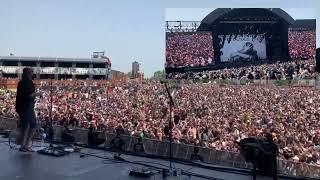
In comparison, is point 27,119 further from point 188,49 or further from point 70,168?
point 188,49

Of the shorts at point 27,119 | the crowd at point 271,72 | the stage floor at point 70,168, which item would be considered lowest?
the stage floor at point 70,168

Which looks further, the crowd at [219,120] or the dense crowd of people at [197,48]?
the dense crowd of people at [197,48]

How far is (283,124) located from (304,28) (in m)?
26.7

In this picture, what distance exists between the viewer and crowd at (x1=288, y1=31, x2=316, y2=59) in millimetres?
36406

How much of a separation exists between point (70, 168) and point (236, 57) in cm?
3216

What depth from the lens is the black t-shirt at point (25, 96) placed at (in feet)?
17.1

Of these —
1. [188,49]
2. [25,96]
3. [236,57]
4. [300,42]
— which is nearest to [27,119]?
[25,96]

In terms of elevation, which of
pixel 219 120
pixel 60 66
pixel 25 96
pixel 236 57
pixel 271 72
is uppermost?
pixel 60 66

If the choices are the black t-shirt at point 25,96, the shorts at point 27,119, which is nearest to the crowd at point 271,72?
the shorts at point 27,119

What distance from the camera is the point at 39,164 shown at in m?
4.81

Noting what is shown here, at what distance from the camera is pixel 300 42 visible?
36.3 metres

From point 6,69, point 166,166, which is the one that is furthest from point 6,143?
point 6,69

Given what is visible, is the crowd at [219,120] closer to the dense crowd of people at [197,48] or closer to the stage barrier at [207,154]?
the stage barrier at [207,154]

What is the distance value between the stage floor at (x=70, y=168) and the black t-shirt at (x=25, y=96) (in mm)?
515
